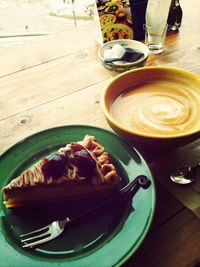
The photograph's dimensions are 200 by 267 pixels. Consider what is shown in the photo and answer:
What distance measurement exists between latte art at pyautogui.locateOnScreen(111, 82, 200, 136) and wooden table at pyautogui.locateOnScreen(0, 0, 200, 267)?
0.23 ft

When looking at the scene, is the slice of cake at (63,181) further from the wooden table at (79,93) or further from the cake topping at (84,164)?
the wooden table at (79,93)

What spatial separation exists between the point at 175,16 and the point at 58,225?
935 mm

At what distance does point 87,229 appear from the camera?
1.66ft

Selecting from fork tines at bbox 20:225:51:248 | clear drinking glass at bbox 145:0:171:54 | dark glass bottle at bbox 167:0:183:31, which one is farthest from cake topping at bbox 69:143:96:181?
dark glass bottle at bbox 167:0:183:31

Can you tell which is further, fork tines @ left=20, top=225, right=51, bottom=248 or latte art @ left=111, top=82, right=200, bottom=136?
latte art @ left=111, top=82, right=200, bottom=136

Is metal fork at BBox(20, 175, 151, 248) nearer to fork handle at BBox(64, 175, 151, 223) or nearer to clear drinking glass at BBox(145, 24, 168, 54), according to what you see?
fork handle at BBox(64, 175, 151, 223)

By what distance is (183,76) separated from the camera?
2.41ft

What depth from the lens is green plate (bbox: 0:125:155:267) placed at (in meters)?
0.46

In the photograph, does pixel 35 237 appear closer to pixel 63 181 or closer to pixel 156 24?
pixel 63 181

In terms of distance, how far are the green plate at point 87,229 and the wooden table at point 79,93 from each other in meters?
0.04

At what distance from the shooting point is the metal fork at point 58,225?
49cm

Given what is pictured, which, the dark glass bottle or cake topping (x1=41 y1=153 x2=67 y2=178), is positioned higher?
the dark glass bottle

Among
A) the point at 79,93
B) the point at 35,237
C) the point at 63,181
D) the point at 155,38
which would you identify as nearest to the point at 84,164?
the point at 63,181

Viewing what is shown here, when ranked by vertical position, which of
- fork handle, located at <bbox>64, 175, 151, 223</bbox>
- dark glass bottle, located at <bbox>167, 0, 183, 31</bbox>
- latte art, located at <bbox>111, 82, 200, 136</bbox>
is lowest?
fork handle, located at <bbox>64, 175, 151, 223</bbox>
